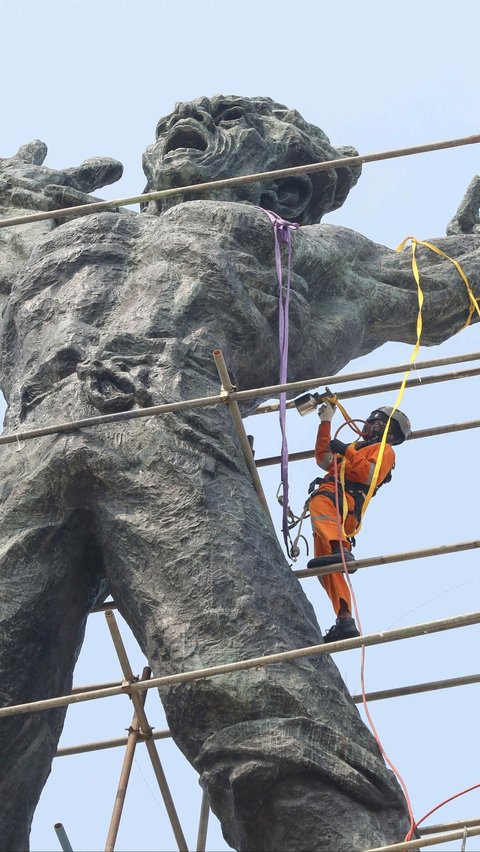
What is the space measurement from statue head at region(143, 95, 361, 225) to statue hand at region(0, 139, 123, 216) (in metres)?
0.39

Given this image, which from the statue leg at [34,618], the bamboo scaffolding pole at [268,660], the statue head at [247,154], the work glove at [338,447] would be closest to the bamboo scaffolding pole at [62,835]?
the statue leg at [34,618]

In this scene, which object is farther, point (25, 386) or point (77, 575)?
point (25, 386)

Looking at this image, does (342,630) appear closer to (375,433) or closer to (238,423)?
(238,423)

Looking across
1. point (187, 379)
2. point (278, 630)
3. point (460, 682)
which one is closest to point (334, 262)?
point (187, 379)

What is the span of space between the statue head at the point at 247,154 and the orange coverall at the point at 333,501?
5.60ft

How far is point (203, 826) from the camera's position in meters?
7.67

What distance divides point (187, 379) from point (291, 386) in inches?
22.4

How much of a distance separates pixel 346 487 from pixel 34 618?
1.99 m

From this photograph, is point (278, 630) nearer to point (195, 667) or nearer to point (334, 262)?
point (195, 667)

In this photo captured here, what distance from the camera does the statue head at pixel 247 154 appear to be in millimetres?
9438

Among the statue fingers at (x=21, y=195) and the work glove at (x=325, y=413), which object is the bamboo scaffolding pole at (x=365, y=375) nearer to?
the work glove at (x=325, y=413)

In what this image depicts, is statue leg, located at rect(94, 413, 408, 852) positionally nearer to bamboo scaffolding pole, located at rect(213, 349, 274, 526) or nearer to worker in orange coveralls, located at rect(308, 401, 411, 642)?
bamboo scaffolding pole, located at rect(213, 349, 274, 526)

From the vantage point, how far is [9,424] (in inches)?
301

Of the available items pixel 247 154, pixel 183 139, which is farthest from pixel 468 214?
pixel 183 139
